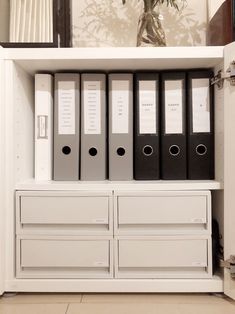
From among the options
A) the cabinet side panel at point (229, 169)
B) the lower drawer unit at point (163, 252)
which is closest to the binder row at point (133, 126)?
the cabinet side panel at point (229, 169)

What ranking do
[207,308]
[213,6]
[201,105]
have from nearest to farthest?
[207,308] < [201,105] < [213,6]

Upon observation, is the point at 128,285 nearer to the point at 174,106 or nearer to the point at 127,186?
the point at 127,186

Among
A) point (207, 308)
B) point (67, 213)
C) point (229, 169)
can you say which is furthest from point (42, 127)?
point (207, 308)

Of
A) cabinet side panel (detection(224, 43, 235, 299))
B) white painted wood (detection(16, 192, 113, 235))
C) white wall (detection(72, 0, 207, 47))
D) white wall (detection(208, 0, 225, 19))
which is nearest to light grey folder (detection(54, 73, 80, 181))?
white painted wood (detection(16, 192, 113, 235))

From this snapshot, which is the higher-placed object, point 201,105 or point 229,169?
point 201,105

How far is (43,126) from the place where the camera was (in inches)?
42.4

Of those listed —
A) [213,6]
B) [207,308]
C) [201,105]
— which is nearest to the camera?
[207,308]

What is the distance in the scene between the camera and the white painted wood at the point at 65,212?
3.21 feet

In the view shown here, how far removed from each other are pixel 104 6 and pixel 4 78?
23.8 inches

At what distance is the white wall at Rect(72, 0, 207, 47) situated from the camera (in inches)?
51.5

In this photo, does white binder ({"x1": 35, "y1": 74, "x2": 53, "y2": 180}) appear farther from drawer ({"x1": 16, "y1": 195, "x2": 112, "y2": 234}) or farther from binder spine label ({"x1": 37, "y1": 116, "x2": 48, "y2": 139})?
drawer ({"x1": 16, "y1": 195, "x2": 112, "y2": 234})

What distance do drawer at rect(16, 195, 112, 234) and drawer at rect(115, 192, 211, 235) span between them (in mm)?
47

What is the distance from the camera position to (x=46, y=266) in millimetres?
989

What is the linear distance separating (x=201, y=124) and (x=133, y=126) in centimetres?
23
